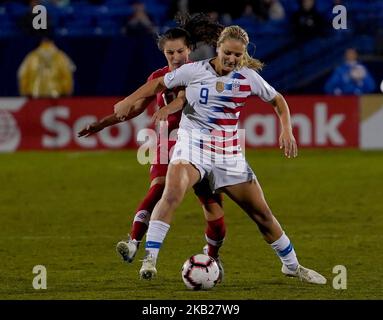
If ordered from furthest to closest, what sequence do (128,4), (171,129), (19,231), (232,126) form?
(128,4) → (19,231) → (171,129) → (232,126)

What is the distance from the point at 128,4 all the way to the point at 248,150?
18.2ft

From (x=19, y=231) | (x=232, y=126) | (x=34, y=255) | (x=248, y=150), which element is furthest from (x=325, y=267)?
(x=248, y=150)

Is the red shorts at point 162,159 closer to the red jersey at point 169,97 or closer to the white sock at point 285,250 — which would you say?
the red jersey at point 169,97

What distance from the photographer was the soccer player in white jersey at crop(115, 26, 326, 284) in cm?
839

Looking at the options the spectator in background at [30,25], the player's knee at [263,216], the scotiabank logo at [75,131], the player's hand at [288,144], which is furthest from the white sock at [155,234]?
the spectator in background at [30,25]

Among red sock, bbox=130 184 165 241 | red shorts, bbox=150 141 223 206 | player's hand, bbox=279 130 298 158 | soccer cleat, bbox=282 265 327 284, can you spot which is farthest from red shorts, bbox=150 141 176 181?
soccer cleat, bbox=282 265 327 284

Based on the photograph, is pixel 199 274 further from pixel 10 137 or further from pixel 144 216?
pixel 10 137

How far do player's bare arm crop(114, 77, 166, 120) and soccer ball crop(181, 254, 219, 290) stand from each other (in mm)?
1232

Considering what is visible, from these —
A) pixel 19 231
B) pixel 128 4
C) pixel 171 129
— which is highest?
pixel 128 4

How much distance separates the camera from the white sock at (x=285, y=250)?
28.6ft

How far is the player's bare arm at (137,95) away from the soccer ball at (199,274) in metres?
1.23

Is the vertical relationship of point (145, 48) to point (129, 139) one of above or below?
above

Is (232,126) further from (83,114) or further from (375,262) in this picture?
(83,114)

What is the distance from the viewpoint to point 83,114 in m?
20.1
